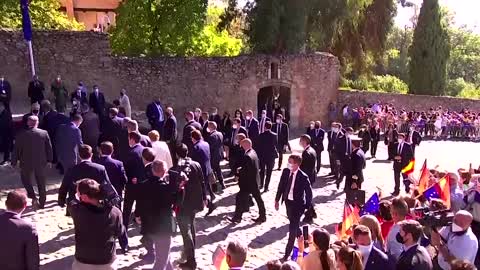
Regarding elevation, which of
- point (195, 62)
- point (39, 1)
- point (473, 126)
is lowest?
point (473, 126)

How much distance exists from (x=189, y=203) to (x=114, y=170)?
4.10 ft

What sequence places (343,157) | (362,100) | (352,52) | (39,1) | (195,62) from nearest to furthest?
1. (343,157)
2. (195,62)
3. (39,1)
4. (362,100)
5. (352,52)

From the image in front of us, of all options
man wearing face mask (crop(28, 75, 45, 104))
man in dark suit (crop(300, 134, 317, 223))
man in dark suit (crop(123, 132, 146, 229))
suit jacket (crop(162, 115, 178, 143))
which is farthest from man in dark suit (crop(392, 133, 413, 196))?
man wearing face mask (crop(28, 75, 45, 104))

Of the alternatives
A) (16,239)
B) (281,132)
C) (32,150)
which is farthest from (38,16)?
(16,239)

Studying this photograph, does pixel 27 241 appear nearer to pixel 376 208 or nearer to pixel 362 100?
pixel 376 208

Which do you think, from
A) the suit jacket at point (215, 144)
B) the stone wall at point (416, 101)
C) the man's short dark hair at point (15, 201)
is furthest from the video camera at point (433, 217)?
the stone wall at point (416, 101)

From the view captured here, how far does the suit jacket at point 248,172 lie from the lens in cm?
1082

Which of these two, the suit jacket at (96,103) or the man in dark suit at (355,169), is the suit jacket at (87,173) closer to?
the man in dark suit at (355,169)

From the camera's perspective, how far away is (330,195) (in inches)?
563

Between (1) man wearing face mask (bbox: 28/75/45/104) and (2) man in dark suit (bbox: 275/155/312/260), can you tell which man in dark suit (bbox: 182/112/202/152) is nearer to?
(2) man in dark suit (bbox: 275/155/312/260)

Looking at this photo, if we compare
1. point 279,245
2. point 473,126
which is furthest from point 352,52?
point 279,245

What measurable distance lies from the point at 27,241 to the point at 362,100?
2440 centimetres

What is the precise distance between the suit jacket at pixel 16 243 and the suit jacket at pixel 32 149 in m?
4.37

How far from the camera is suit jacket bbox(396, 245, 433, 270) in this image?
5.86 metres
